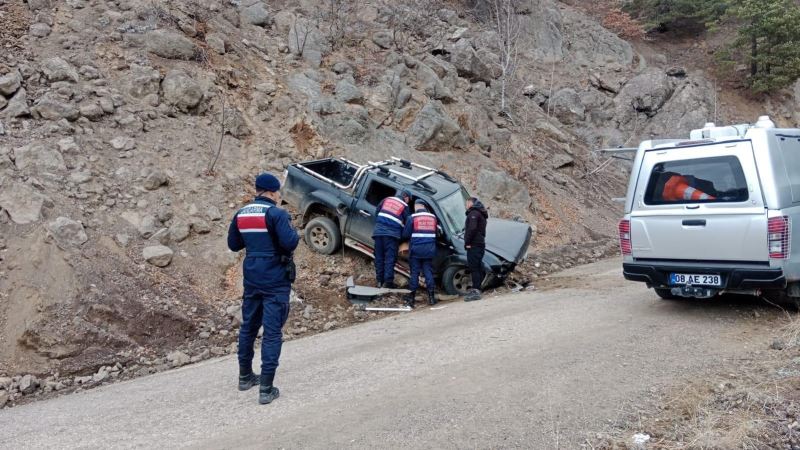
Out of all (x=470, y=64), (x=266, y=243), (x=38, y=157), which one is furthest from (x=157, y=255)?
(x=470, y=64)

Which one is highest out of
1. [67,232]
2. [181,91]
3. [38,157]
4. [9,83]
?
[9,83]

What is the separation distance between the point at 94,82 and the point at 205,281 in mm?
5250

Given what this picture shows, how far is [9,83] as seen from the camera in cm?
1032

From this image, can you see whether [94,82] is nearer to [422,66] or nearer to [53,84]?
[53,84]

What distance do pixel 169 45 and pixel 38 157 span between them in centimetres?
443

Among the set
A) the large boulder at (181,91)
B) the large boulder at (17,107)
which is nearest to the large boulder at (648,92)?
the large boulder at (181,91)

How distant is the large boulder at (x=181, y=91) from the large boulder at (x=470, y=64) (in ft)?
29.9

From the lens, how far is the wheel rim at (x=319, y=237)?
1008cm

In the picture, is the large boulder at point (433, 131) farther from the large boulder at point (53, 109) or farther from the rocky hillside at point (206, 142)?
the large boulder at point (53, 109)

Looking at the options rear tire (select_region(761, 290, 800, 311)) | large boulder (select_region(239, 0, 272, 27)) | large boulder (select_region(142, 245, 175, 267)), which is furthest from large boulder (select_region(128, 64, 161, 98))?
rear tire (select_region(761, 290, 800, 311))

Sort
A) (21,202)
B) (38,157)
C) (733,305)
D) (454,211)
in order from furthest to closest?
(454,211), (38,157), (21,202), (733,305)

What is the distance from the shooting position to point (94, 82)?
11328 millimetres

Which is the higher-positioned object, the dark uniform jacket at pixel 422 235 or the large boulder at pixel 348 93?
the large boulder at pixel 348 93

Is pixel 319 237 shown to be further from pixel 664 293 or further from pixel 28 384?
pixel 664 293
